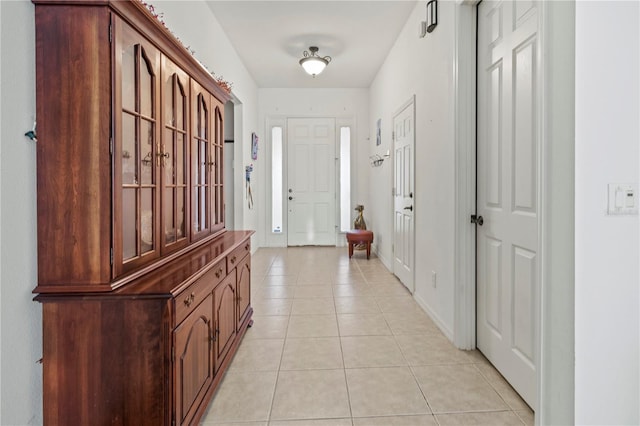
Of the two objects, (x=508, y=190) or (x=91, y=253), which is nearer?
(x=91, y=253)

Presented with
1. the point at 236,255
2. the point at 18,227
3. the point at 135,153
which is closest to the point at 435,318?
the point at 236,255

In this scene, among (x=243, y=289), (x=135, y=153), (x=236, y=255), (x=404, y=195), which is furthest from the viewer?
(x=404, y=195)

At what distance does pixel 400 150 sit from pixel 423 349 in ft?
8.04

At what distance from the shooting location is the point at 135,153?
Answer: 153cm

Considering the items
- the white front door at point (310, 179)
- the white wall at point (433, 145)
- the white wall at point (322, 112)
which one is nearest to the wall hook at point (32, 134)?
the white wall at point (433, 145)

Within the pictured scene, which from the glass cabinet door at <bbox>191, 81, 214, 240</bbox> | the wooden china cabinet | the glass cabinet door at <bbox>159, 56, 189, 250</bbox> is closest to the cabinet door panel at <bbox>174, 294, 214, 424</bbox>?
the wooden china cabinet

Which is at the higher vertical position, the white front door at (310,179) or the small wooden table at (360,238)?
the white front door at (310,179)

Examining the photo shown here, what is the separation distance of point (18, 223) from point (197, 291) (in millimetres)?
686
